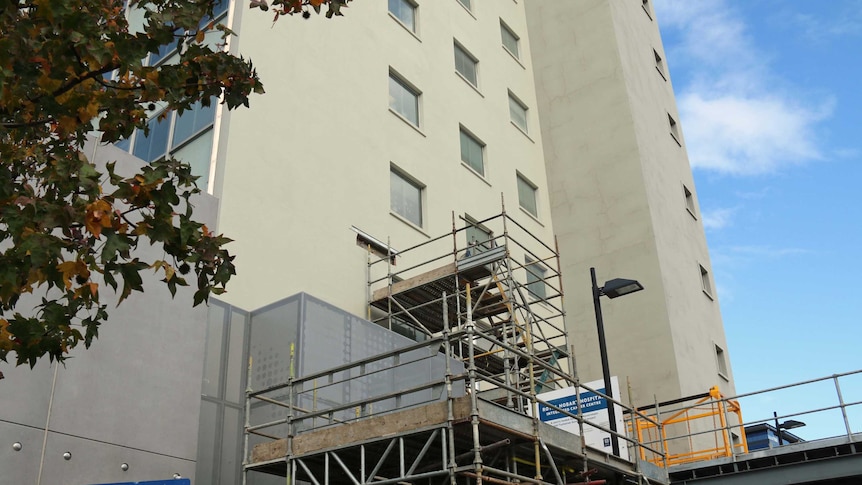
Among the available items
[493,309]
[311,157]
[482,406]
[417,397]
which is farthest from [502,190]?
[482,406]

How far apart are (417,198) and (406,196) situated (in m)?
0.50

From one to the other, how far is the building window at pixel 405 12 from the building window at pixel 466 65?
2067 millimetres

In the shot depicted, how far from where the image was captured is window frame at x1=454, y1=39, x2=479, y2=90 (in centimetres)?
2705

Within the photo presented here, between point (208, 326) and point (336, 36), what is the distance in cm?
976

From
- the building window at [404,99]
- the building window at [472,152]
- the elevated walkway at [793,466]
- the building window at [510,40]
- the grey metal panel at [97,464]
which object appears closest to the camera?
the grey metal panel at [97,464]

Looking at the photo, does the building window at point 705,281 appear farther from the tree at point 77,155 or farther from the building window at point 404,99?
the tree at point 77,155

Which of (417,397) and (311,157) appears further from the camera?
(311,157)

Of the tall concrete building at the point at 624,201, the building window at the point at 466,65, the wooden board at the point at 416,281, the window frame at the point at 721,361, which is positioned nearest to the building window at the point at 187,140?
the wooden board at the point at 416,281

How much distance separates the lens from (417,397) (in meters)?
15.7

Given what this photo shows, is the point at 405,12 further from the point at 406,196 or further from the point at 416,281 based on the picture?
the point at 416,281

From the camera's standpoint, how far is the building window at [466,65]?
2720cm

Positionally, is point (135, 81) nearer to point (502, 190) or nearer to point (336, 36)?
point (336, 36)

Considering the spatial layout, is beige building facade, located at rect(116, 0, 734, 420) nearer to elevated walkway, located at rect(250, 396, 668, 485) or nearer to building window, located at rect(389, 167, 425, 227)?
building window, located at rect(389, 167, 425, 227)

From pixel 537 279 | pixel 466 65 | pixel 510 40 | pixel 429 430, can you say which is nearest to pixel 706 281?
pixel 537 279
